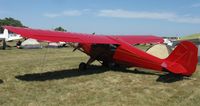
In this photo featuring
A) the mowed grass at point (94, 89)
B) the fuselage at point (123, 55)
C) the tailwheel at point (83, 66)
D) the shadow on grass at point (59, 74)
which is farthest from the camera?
the tailwheel at point (83, 66)

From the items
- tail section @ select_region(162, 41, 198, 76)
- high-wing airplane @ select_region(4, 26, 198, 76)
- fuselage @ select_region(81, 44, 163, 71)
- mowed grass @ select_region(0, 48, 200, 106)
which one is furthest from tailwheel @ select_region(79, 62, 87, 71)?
tail section @ select_region(162, 41, 198, 76)

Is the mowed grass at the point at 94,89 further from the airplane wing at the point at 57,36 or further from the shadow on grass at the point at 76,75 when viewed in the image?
the airplane wing at the point at 57,36

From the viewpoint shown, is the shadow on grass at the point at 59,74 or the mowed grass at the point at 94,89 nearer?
the mowed grass at the point at 94,89

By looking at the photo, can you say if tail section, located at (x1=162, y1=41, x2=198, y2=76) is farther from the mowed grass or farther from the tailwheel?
the tailwheel

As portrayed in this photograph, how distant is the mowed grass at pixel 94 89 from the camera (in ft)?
27.9

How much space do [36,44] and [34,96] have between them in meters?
24.0

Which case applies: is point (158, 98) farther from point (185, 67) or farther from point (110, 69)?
point (110, 69)

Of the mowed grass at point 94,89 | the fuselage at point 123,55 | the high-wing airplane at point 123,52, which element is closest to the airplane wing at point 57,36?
the high-wing airplane at point 123,52

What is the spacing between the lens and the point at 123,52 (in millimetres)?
13094

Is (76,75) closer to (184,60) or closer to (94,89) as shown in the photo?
(94,89)

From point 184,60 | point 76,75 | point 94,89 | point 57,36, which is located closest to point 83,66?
point 76,75

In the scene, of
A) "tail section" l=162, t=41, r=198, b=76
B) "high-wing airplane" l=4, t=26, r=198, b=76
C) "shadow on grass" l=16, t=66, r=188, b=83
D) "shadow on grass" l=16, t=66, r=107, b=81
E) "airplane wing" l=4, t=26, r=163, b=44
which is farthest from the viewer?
"shadow on grass" l=16, t=66, r=107, b=81

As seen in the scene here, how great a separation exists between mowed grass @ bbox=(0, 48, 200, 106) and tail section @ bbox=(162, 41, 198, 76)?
449 millimetres

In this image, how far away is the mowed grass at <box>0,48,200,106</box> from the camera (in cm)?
851
